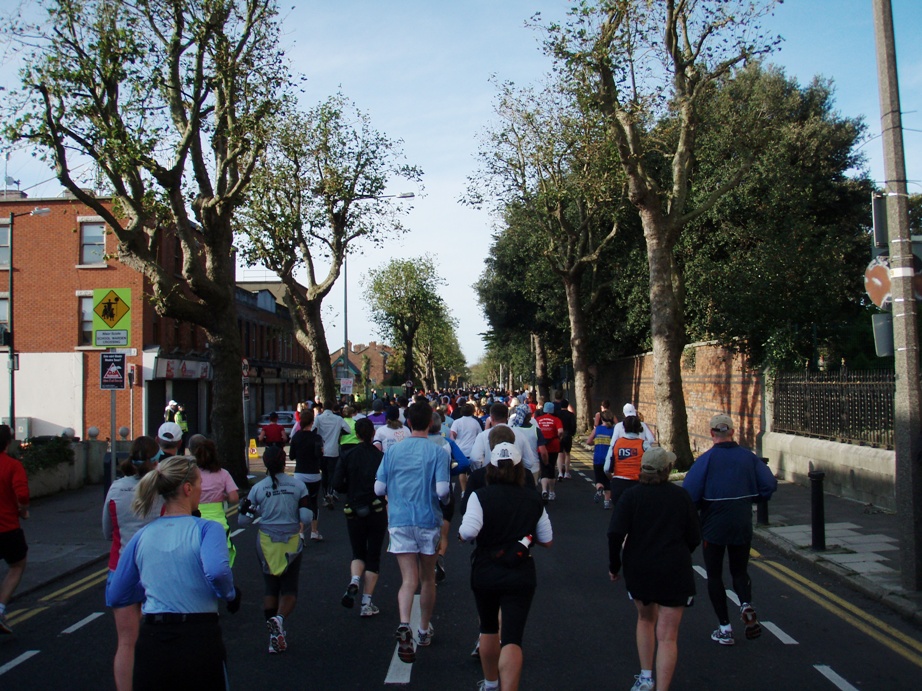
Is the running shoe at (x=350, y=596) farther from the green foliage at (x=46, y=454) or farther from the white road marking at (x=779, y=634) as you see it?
the green foliage at (x=46, y=454)

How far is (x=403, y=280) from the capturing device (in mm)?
68562

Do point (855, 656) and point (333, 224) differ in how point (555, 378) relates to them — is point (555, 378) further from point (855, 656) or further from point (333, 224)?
point (855, 656)

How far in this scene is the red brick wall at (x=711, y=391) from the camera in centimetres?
1994

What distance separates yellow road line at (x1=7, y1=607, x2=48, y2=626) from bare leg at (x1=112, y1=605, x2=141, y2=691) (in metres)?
3.14

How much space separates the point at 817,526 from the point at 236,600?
791 cm

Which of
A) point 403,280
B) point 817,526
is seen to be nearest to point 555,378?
point 403,280

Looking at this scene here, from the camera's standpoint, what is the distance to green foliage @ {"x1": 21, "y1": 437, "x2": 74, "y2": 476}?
16.1 metres

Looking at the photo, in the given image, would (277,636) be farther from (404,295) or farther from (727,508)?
(404,295)

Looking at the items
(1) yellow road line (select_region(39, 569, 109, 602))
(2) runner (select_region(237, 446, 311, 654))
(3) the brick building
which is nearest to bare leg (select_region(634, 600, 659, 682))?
(2) runner (select_region(237, 446, 311, 654))

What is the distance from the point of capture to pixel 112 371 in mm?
11828

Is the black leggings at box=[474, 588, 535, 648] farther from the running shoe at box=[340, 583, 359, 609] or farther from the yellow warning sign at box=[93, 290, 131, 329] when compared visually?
the yellow warning sign at box=[93, 290, 131, 329]

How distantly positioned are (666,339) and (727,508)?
41.1 feet

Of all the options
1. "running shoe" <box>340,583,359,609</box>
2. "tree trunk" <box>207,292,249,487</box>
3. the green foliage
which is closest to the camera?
"running shoe" <box>340,583,359,609</box>

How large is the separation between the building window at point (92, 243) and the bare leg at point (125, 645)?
31226mm
